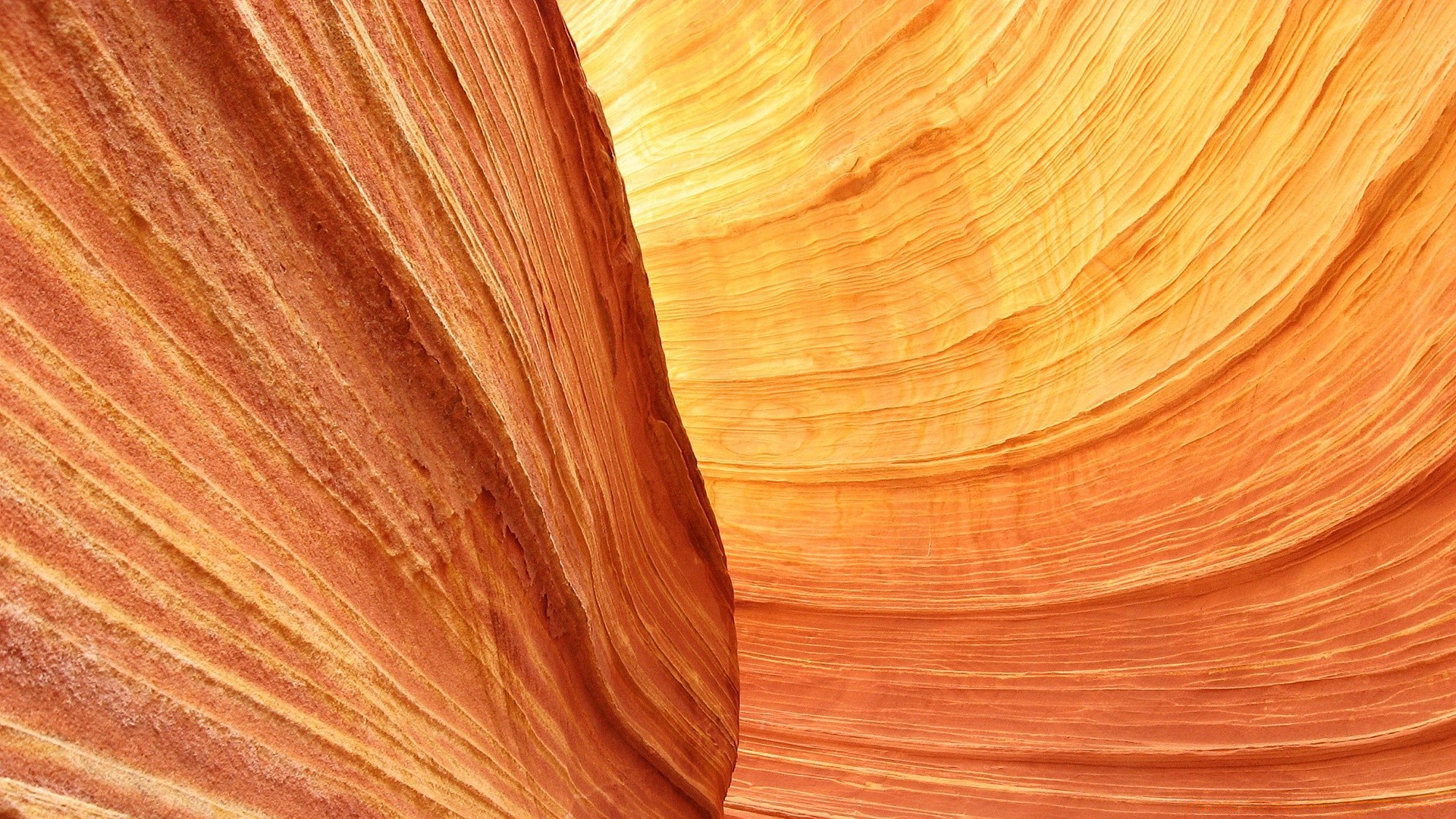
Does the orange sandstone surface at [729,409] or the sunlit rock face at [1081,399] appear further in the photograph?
the sunlit rock face at [1081,399]

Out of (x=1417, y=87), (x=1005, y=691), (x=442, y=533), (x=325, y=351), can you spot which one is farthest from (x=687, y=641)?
(x=1417, y=87)

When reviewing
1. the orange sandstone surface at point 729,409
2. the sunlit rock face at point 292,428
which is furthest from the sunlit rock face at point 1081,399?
the sunlit rock face at point 292,428

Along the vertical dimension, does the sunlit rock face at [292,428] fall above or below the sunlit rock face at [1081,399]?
below

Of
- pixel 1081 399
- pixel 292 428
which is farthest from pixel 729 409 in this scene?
pixel 292 428

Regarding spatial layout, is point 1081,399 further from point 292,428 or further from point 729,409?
point 292,428

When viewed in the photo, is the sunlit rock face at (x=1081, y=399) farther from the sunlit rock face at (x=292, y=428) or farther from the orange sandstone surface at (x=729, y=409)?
the sunlit rock face at (x=292, y=428)

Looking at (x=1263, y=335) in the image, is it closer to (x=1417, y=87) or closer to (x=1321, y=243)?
(x=1321, y=243)
